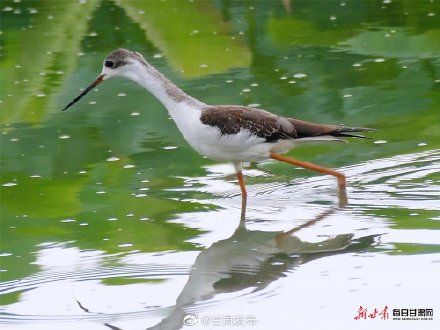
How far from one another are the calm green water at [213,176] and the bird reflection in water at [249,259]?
17 millimetres

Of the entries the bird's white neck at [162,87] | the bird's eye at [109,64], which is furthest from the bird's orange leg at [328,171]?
the bird's eye at [109,64]

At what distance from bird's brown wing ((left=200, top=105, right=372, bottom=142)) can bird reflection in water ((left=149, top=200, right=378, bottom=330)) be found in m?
0.72

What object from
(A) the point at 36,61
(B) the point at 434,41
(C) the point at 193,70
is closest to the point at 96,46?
(A) the point at 36,61

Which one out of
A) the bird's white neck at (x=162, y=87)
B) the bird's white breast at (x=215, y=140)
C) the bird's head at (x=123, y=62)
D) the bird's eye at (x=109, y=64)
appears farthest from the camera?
the bird's eye at (x=109, y=64)

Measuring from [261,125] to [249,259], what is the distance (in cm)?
130

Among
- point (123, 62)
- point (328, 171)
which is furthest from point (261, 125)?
point (123, 62)

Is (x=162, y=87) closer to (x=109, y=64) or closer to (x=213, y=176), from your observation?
(x=109, y=64)

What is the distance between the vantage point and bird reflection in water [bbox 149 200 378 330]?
20.3 feet

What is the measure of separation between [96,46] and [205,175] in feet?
13.2

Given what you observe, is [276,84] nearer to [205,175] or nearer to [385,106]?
[385,106]

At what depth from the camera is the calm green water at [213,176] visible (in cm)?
609

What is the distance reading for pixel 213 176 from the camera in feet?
27.9

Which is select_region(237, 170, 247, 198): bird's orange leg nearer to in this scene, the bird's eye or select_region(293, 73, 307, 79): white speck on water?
the bird's eye

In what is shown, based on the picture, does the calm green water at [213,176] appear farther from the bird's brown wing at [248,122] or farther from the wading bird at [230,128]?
the bird's brown wing at [248,122]
